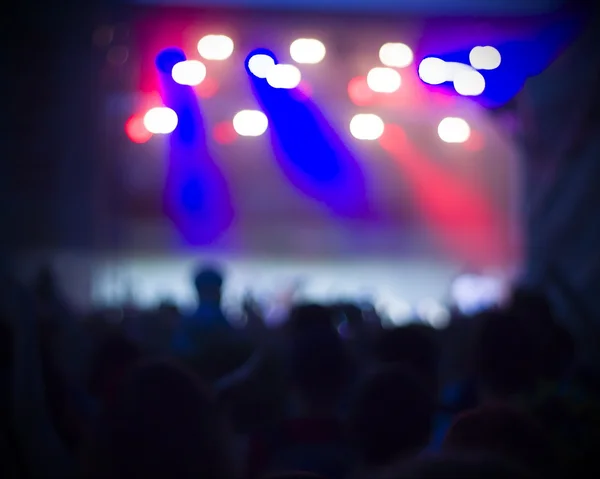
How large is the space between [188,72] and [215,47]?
56 cm

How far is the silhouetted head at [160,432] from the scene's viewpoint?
1324 millimetres

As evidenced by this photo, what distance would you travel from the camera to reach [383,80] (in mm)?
8961

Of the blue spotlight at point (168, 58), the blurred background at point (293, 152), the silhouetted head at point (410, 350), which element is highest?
the blue spotlight at point (168, 58)

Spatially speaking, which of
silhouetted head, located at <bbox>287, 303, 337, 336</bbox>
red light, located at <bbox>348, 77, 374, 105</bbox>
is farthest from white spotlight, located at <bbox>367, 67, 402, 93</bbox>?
silhouetted head, located at <bbox>287, 303, 337, 336</bbox>

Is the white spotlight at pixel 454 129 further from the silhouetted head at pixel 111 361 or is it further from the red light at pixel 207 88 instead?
the silhouetted head at pixel 111 361

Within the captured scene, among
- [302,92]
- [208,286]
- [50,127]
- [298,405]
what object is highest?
Result: [302,92]

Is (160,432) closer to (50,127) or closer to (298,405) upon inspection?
(298,405)

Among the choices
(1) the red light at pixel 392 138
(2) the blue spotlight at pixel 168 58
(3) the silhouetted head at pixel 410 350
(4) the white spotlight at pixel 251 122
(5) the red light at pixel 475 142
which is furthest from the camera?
(1) the red light at pixel 392 138

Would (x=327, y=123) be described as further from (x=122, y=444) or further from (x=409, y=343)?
(x=122, y=444)

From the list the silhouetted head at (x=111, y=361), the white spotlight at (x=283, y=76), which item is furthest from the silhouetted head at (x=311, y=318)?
the white spotlight at (x=283, y=76)

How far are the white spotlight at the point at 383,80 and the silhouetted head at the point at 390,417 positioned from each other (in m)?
7.31

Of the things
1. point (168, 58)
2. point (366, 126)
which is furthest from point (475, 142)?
point (168, 58)

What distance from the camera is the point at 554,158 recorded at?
7613mm

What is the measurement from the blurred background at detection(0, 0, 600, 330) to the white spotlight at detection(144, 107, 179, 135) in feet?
0.08
